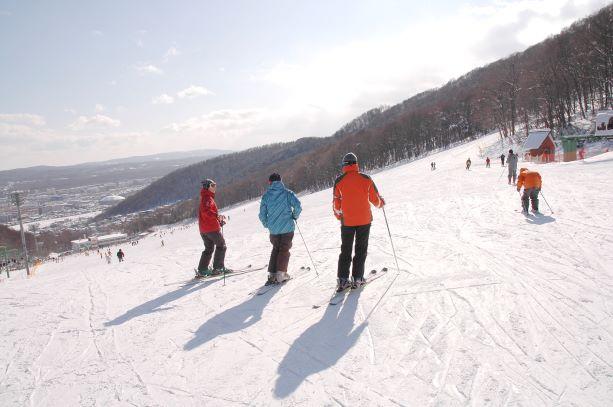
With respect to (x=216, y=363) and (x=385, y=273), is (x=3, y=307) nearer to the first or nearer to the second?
(x=216, y=363)

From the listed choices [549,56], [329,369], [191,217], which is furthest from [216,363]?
[191,217]

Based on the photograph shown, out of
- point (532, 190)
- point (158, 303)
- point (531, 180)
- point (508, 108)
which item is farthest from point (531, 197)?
point (508, 108)

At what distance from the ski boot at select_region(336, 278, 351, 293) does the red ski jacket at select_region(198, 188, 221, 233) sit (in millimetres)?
3021

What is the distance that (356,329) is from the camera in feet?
13.7

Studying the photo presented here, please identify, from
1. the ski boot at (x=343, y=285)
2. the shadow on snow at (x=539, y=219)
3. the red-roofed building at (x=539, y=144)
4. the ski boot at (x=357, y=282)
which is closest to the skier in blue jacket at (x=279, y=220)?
the ski boot at (x=343, y=285)

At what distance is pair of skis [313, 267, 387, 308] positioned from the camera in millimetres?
5082

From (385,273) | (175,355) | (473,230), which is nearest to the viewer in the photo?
(175,355)

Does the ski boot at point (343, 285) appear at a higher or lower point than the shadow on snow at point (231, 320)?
higher

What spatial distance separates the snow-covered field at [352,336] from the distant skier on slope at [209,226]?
0.46m

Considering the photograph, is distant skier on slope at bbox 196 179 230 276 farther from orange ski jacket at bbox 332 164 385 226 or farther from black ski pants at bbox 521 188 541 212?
black ski pants at bbox 521 188 541 212

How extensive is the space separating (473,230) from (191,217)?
123 meters

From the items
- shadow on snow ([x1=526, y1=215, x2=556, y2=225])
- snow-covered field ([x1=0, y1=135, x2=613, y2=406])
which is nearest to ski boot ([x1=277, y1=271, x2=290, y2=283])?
snow-covered field ([x1=0, y1=135, x2=613, y2=406])

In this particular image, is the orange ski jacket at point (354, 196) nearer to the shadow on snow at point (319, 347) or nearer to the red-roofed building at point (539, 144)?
the shadow on snow at point (319, 347)

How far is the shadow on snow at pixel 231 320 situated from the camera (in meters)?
4.44
